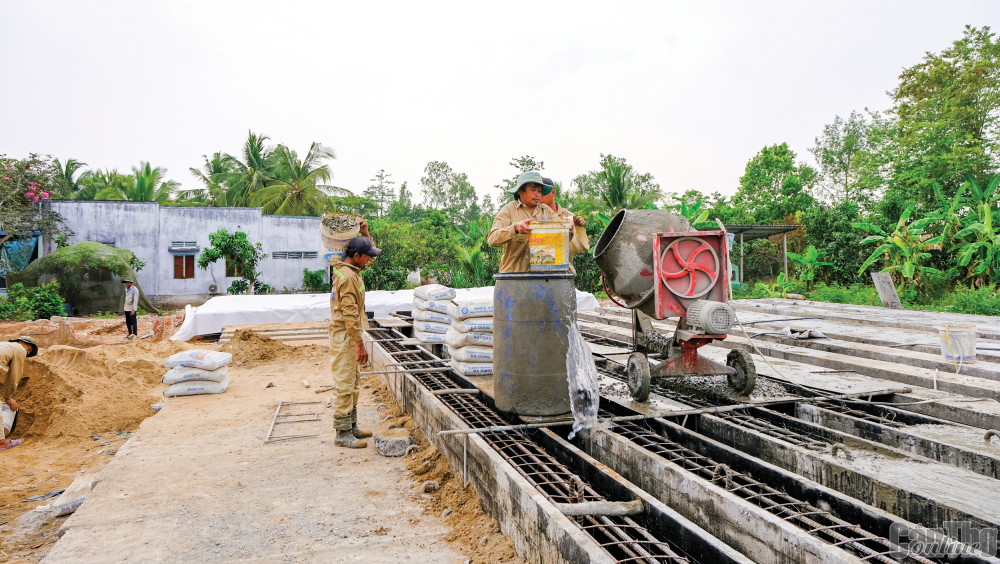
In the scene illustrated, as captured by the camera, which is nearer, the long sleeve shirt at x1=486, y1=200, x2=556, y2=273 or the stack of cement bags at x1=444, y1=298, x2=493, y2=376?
the long sleeve shirt at x1=486, y1=200, x2=556, y2=273

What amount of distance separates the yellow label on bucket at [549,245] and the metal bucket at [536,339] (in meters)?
0.10

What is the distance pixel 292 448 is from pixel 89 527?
1639mm

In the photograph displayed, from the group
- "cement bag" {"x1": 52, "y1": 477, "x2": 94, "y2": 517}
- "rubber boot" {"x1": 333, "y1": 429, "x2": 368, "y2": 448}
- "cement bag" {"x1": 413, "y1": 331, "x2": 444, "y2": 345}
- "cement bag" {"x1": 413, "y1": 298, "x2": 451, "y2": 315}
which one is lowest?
"cement bag" {"x1": 52, "y1": 477, "x2": 94, "y2": 517}

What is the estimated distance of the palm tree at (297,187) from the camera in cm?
2961

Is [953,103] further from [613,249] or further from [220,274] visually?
[220,274]

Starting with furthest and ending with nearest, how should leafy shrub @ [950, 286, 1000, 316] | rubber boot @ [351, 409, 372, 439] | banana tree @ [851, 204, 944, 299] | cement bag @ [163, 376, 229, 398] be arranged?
banana tree @ [851, 204, 944, 299]
leafy shrub @ [950, 286, 1000, 316]
cement bag @ [163, 376, 229, 398]
rubber boot @ [351, 409, 372, 439]

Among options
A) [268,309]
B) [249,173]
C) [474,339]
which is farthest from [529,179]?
[249,173]

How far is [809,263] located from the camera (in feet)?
63.6

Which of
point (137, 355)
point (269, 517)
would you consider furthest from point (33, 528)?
point (137, 355)

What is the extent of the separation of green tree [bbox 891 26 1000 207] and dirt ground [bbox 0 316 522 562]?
20.9 meters

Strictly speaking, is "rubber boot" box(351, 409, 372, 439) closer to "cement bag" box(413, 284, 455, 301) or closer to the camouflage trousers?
the camouflage trousers

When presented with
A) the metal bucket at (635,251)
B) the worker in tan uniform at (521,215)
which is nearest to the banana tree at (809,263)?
the metal bucket at (635,251)

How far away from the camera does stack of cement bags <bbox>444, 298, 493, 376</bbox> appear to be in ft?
18.3

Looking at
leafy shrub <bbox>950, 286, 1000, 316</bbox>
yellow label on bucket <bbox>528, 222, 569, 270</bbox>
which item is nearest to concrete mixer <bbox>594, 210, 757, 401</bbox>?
yellow label on bucket <bbox>528, 222, 569, 270</bbox>
